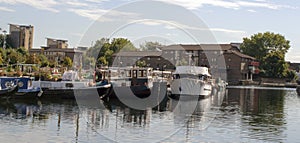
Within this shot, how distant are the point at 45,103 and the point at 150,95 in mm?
13544

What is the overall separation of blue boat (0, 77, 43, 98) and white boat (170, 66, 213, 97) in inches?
685

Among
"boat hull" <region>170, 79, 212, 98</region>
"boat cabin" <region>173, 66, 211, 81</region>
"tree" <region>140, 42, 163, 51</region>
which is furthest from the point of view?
"tree" <region>140, 42, 163, 51</region>

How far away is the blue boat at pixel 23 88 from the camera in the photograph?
132 ft

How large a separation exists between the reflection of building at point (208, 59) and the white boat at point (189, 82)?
177ft

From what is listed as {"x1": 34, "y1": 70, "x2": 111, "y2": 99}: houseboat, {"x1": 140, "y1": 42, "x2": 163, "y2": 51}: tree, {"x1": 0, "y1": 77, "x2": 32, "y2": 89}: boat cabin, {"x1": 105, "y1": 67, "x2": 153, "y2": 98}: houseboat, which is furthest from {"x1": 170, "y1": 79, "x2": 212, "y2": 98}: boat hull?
{"x1": 140, "y1": 42, "x2": 163, "y2": 51}: tree

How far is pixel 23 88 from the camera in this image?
41.6 meters

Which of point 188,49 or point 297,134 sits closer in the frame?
point 297,134

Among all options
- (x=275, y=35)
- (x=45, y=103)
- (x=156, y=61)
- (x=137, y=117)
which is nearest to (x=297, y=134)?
(x=137, y=117)

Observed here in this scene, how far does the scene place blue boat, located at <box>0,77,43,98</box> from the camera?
132ft

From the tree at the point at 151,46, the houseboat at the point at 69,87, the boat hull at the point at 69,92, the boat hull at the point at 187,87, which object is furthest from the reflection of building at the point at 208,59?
the boat hull at the point at 69,92

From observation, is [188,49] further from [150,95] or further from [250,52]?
[150,95]

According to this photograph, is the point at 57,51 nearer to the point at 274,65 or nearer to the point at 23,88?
the point at 274,65

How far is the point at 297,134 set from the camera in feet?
86.1

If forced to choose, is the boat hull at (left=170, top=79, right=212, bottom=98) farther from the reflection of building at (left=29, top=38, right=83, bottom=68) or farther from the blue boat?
the reflection of building at (left=29, top=38, right=83, bottom=68)
